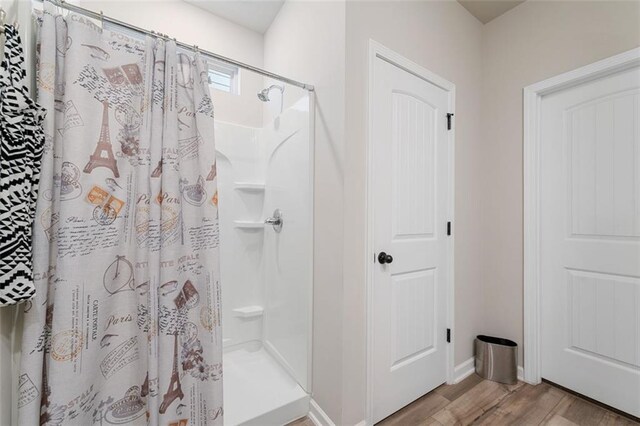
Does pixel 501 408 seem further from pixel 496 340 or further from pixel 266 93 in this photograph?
pixel 266 93

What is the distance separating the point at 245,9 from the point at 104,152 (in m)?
1.93

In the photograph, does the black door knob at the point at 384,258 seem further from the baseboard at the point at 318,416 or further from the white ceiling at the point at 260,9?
the white ceiling at the point at 260,9

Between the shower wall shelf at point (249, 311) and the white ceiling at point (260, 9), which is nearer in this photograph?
the white ceiling at point (260, 9)

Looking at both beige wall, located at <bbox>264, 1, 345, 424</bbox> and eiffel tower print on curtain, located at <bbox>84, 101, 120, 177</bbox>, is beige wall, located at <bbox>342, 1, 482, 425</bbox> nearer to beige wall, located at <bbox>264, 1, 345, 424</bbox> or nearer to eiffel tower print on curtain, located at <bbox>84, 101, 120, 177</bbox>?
beige wall, located at <bbox>264, 1, 345, 424</bbox>

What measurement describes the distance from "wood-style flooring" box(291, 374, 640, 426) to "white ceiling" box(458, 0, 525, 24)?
2.74m

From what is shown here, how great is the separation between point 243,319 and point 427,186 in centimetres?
181

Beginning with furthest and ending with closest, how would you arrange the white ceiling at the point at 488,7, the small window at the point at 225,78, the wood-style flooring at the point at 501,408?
the small window at the point at 225,78, the white ceiling at the point at 488,7, the wood-style flooring at the point at 501,408

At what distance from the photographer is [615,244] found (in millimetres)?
1601

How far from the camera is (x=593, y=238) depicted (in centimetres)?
Answer: 169

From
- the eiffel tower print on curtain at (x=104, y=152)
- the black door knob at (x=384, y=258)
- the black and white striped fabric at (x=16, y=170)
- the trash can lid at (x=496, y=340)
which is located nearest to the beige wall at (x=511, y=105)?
the trash can lid at (x=496, y=340)

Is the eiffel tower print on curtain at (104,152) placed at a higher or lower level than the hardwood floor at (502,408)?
higher

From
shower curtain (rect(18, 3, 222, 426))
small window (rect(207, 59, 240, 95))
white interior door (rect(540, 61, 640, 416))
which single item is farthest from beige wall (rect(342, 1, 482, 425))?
small window (rect(207, 59, 240, 95))

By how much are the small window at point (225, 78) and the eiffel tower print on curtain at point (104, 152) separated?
155cm

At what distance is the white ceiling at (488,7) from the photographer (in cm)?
197
